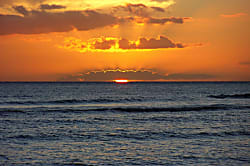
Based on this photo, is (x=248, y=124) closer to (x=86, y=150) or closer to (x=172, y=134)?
(x=172, y=134)

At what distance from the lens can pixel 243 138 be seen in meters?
26.5

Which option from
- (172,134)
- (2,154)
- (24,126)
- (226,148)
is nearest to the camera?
(2,154)

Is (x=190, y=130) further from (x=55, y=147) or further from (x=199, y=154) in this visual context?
(x=55, y=147)

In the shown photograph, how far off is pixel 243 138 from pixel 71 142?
584 inches

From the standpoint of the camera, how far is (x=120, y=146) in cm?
2341

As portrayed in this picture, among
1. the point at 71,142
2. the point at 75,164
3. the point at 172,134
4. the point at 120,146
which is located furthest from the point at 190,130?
the point at 75,164

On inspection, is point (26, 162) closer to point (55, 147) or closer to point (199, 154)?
point (55, 147)

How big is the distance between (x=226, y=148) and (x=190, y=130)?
307 inches

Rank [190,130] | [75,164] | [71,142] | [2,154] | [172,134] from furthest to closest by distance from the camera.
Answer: [190,130] < [172,134] < [71,142] < [2,154] < [75,164]

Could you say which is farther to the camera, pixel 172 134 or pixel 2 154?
pixel 172 134

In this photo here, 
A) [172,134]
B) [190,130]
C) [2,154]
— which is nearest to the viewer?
[2,154]

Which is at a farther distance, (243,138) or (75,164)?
(243,138)

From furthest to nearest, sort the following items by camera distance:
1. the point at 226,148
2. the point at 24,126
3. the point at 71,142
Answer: the point at 24,126 < the point at 71,142 < the point at 226,148

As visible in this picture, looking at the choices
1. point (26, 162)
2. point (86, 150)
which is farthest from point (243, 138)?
point (26, 162)
